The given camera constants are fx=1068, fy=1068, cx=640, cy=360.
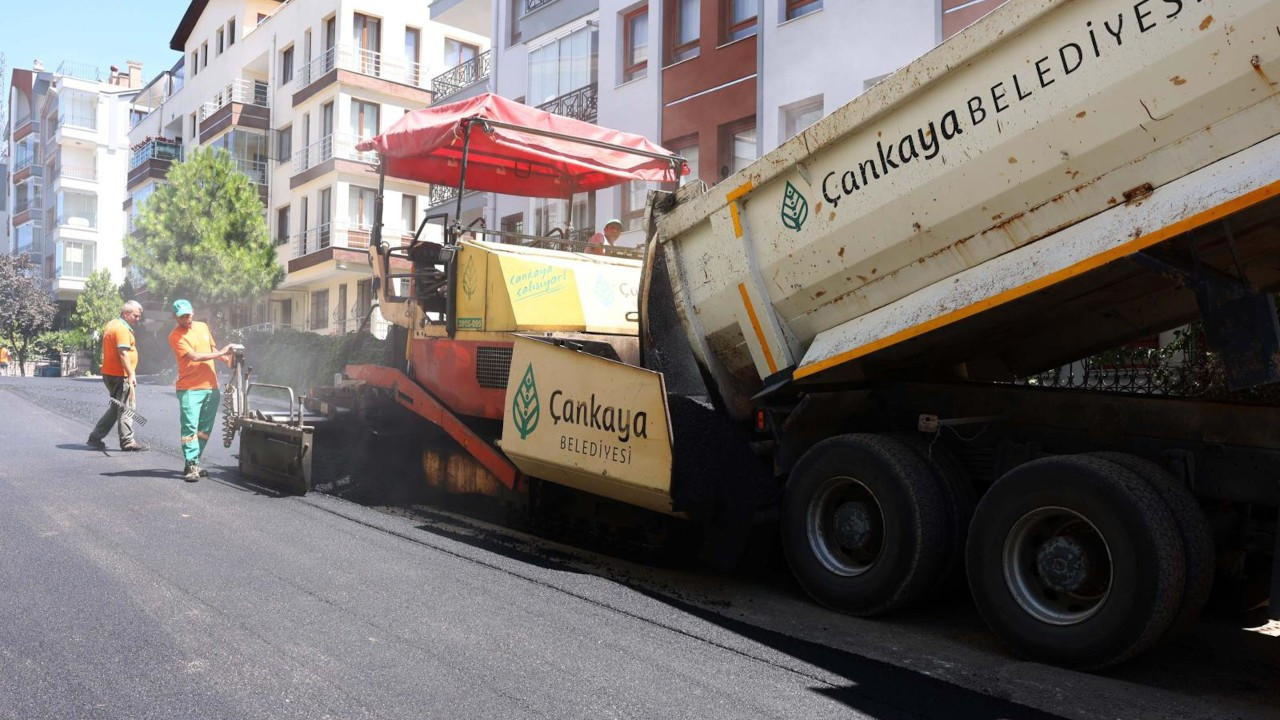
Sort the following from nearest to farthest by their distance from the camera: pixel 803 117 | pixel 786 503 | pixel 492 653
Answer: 1. pixel 492 653
2. pixel 786 503
3. pixel 803 117

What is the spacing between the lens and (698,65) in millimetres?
16578

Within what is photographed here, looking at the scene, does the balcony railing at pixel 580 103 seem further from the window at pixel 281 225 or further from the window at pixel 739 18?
the window at pixel 281 225

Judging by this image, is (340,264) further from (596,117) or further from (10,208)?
(10,208)

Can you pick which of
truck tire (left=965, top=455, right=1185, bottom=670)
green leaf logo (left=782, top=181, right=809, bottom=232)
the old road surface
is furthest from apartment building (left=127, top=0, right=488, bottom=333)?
truck tire (left=965, top=455, right=1185, bottom=670)

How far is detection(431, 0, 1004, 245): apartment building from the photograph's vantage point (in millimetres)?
13344

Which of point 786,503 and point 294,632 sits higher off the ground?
point 786,503

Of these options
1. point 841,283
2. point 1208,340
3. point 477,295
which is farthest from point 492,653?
point 477,295

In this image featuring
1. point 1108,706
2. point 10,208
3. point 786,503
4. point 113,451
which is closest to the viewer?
point 1108,706

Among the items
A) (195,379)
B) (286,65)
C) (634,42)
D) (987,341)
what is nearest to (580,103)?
(634,42)

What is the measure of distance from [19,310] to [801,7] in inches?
1758

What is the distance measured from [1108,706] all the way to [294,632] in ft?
10.1

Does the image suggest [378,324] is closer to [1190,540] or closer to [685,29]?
[1190,540]

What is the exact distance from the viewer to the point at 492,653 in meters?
4.08

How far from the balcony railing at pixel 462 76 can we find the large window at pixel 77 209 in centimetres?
4066
